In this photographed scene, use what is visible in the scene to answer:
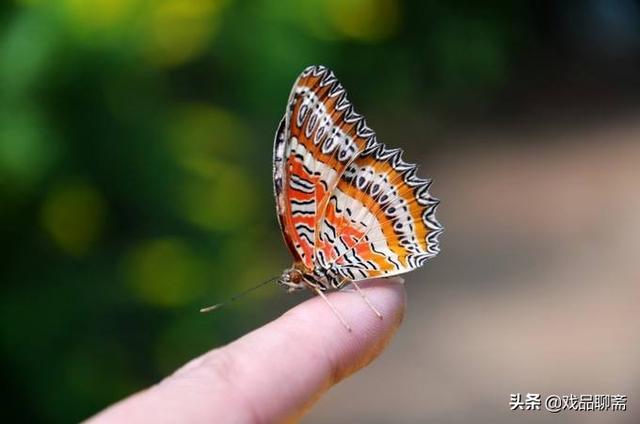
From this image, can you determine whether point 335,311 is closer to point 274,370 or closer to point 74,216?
point 274,370

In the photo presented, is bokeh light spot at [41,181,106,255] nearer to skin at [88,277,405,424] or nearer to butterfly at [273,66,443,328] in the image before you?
butterfly at [273,66,443,328]

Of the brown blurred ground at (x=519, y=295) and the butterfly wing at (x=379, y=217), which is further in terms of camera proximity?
the brown blurred ground at (x=519, y=295)

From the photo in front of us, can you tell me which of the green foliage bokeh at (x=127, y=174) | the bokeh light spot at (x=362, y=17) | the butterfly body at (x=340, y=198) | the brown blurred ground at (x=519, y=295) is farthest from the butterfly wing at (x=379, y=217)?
the brown blurred ground at (x=519, y=295)

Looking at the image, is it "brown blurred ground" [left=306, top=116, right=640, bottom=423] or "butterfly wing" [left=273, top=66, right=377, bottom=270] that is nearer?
"butterfly wing" [left=273, top=66, right=377, bottom=270]

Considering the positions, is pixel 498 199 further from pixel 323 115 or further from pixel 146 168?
pixel 323 115

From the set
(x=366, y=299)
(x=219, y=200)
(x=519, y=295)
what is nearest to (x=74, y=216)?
(x=219, y=200)

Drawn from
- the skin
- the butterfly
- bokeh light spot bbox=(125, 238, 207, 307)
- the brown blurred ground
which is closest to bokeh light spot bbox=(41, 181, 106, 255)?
bokeh light spot bbox=(125, 238, 207, 307)

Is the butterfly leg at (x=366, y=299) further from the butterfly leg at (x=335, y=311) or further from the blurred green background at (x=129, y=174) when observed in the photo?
the blurred green background at (x=129, y=174)
